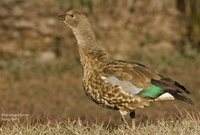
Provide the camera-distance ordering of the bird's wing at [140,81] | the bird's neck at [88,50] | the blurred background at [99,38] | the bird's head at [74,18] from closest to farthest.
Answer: the bird's wing at [140,81]
the bird's neck at [88,50]
the bird's head at [74,18]
the blurred background at [99,38]

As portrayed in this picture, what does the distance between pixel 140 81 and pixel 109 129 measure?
1.94ft

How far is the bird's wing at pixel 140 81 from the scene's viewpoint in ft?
26.7

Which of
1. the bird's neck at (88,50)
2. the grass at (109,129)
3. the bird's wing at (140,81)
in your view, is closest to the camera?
the grass at (109,129)

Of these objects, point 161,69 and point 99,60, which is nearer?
point 99,60

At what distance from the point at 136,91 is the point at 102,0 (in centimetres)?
925

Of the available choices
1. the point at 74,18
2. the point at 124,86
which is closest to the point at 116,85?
the point at 124,86

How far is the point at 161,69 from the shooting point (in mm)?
15766

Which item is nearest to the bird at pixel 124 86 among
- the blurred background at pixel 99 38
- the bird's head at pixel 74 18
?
the bird's head at pixel 74 18

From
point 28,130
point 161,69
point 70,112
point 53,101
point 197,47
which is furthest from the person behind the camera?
point 197,47

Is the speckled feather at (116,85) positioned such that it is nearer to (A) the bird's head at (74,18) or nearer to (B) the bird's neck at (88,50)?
(B) the bird's neck at (88,50)

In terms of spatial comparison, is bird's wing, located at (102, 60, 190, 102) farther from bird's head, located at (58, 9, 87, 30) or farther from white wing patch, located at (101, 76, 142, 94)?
bird's head, located at (58, 9, 87, 30)

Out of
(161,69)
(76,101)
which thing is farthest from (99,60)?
(161,69)

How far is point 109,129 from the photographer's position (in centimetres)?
828

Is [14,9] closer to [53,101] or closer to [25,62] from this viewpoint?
[25,62]
